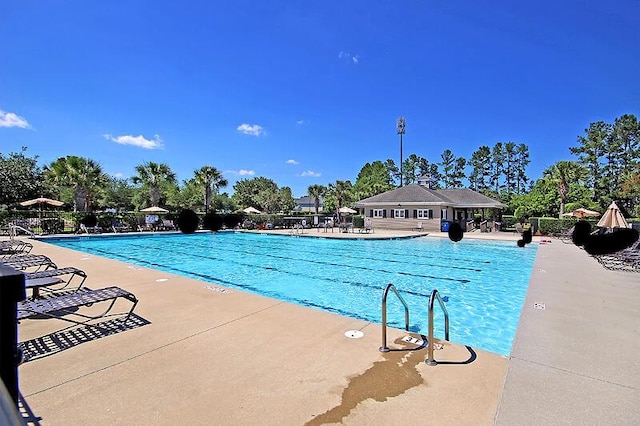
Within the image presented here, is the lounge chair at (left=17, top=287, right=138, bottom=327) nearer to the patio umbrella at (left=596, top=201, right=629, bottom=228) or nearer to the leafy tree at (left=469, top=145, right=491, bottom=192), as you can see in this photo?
the patio umbrella at (left=596, top=201, right=629, bottom=228)

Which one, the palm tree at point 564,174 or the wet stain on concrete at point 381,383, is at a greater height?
the palm tree at point 564,174

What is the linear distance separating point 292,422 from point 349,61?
19797 millimetres

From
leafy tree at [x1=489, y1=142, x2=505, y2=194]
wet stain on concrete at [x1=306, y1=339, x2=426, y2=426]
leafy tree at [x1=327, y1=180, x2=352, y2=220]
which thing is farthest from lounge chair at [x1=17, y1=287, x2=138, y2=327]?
leafy tree at [x1=489, y1=142, x2=505, y2=194]

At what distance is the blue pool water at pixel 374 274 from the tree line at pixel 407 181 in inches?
117

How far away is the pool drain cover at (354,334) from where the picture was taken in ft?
14.7

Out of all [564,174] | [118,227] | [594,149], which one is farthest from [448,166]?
[118,227]

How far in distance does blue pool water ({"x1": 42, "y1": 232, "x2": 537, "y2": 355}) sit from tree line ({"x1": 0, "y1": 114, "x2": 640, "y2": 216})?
2.97 m

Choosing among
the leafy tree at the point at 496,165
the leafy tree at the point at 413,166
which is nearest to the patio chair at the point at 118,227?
the leafy tree at the point at 413,166

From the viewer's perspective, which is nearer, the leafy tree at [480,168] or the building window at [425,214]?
the building window at [425,214]

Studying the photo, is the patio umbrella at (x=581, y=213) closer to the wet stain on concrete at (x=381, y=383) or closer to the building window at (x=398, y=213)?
the building window at (x=398, y=213)

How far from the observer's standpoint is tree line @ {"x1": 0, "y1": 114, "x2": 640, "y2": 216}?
2547cm

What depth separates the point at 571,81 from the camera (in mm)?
22875

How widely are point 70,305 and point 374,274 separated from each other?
8187mm

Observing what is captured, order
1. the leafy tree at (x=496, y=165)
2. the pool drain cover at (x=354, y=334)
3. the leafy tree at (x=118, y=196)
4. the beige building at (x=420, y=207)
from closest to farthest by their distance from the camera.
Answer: the pool drain cover at (x=354, y=334), the beige building at (x=420, y=207), the leafy tree at (x=118, y=196), the leafy tree at (x=496, y=165)
